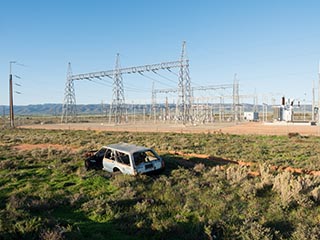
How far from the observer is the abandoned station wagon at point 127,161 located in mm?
11578

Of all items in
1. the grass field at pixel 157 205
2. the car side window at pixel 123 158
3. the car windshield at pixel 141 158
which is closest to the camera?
the grass field at pixel 157 205

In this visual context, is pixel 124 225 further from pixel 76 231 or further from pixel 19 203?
pixel 19 203

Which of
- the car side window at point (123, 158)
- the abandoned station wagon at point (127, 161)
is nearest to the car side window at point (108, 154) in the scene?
the abandoned station wagon at point (127, 161)

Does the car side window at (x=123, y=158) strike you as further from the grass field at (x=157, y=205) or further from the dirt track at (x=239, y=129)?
the dirt track at (x=239, y=129)

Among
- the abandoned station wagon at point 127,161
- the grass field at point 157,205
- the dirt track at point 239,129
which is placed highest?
the abandoned station wagon at point 127,161

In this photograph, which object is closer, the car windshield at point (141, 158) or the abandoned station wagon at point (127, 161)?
the abandoned station wagon at point (127, 161)

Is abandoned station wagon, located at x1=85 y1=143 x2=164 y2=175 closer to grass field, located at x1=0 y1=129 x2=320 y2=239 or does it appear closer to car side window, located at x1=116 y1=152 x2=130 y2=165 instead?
car side window, located at x1=116 y1=152 x2=130 y2=165

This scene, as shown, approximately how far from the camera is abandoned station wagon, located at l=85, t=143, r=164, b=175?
11.6m

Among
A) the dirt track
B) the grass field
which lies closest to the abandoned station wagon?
the grass field

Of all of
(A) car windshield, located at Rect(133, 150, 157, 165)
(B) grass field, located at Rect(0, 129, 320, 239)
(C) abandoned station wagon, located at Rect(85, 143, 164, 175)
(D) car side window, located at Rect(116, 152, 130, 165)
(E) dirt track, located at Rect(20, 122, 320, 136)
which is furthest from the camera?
(E) dirt track, located at Rect(20, 122, 320, 136)

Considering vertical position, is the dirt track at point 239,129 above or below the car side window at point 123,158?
below

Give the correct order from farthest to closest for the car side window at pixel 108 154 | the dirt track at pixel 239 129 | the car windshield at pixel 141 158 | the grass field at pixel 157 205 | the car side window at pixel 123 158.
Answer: the dirt track at pixel 239 129, the car side window at pixel 108 154, the car side window at pixel 123 158, the car windshield at pixel 141 158, the grass field at pixel 157 205

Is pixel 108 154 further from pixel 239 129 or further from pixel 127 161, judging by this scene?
pixel 239 129

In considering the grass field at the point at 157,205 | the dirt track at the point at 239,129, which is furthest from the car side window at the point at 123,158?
the dirt track at the point at 239,129
